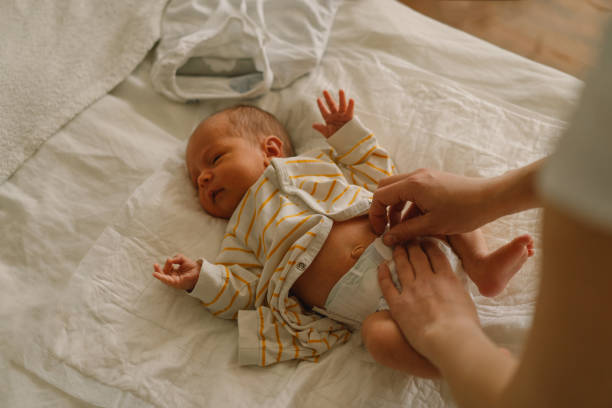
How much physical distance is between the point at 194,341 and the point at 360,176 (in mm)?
532

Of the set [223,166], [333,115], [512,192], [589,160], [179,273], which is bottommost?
[179,273]

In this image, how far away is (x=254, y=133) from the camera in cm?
117

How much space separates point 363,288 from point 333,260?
9 cm

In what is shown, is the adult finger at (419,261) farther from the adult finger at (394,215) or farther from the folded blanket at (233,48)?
the folded blanket at (233,48)

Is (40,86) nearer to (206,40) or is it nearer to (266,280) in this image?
(206,40)

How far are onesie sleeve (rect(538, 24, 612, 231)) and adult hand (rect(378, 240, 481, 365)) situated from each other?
372mm

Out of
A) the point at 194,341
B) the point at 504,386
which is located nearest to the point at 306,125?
the point at 194,341

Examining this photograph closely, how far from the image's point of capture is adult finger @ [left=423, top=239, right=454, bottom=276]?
0.85 metres

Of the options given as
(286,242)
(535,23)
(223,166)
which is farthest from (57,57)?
(535,23)

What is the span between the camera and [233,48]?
4.43 feet

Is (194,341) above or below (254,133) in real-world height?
below

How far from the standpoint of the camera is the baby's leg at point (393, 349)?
2.46 ft

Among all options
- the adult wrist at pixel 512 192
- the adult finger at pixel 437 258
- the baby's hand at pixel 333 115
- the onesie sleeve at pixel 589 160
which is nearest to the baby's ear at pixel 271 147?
the baby's hand at pixel 333 115

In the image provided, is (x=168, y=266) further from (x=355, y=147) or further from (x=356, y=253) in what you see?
(x=355, y=147)
